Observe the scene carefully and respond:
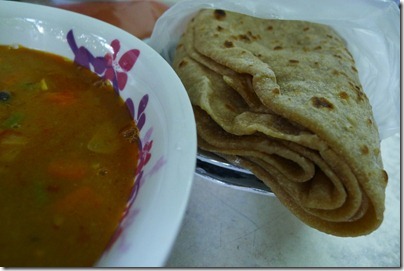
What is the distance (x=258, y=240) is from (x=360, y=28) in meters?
0.92

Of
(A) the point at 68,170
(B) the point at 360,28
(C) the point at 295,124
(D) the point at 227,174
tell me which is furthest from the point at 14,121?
(B) the point at 360,28

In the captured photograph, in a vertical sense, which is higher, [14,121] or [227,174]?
[14,121]

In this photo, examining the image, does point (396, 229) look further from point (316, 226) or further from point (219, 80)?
point (219, 80)

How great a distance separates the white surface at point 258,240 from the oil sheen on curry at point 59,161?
1.29 ft

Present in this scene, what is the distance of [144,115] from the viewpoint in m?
1.07

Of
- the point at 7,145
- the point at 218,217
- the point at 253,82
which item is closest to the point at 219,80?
the point at 253,82

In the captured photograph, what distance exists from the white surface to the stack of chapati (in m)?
0.17

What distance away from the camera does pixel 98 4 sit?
7.13ft

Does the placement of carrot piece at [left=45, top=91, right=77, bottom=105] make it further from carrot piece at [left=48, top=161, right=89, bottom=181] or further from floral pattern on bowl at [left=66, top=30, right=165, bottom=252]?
carrot piece at [left=48, top=161, right=89, bottom=181]

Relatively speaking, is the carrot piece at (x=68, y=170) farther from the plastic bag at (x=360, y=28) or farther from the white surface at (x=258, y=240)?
the plastic bag at (x=360, y=28)

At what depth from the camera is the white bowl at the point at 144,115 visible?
72cm

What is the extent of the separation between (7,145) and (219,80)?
65 centimetres

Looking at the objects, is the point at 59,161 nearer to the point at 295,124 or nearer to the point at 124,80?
the point at 124,80

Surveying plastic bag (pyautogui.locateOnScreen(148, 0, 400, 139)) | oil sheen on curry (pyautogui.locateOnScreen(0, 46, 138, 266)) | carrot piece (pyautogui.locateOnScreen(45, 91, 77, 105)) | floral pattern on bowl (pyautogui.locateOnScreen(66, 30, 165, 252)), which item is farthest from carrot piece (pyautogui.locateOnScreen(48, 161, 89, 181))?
plastic bag (pyautogui.locateOnScreen(148, 0, 400, 139))
